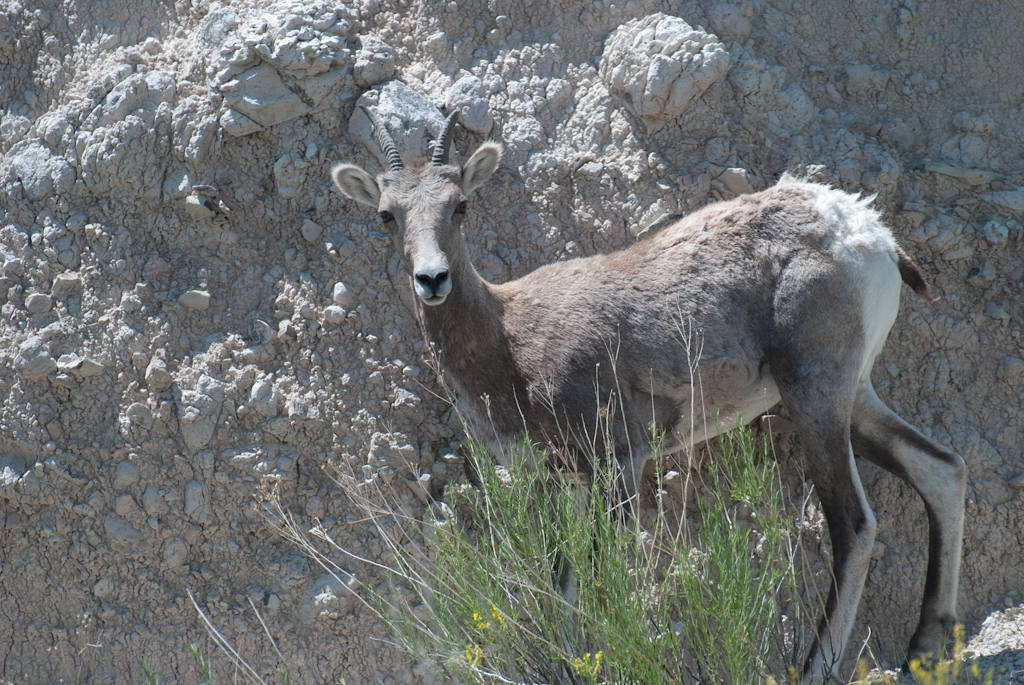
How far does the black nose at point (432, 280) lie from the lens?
170 inches

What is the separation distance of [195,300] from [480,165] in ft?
7.71

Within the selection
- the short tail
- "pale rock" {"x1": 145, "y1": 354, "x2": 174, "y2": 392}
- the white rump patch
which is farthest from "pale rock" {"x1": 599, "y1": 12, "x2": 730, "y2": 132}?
"pale rock" {"x1": 145, "y1": 354, "x2": 174, "y2": 392}

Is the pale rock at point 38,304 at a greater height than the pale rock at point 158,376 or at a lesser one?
greater

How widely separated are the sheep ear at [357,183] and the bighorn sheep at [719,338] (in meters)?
0.14

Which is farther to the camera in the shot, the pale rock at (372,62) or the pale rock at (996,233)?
the pale rock at (372,62)

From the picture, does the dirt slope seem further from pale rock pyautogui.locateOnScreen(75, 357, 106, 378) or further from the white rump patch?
the white rump patch

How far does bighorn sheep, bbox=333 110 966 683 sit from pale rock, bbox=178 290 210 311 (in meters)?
1.67

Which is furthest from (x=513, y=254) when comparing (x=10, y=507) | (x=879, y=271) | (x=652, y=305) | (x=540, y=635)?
(x=10, y=507)

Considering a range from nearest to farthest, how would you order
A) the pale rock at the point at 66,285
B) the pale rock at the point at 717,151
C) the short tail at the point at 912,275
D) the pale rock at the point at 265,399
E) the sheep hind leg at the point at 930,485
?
the sheep hind leg at the point at 930,485 < the short tail at the point at 912,275 < the pale rock at the point at 265,399 < the pale rock at the point at 66,285 < the pale rock at the point at 717,151

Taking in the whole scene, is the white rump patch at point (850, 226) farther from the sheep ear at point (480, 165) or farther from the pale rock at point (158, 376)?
the pale rock at point (158, 376)

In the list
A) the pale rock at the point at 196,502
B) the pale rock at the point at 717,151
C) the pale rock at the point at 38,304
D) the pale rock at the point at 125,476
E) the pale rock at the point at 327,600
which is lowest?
the pale rock at the point at 327,600

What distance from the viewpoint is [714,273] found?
16.6 ft

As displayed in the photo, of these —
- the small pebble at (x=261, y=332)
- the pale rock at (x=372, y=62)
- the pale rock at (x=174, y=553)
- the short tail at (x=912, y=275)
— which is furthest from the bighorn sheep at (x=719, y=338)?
the pale rock at (x=174, y=553)

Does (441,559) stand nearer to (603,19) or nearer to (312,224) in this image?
(312,224)
